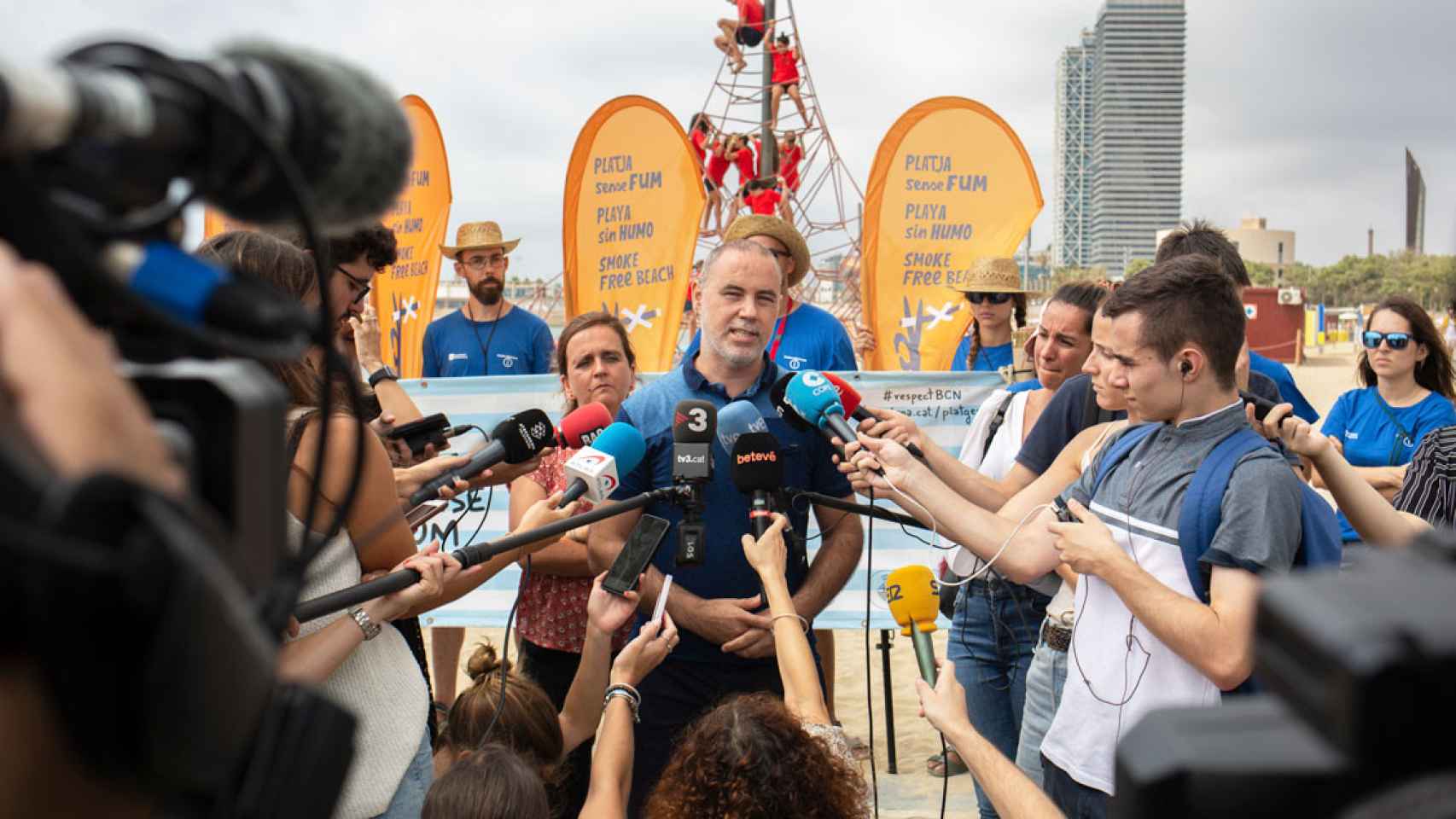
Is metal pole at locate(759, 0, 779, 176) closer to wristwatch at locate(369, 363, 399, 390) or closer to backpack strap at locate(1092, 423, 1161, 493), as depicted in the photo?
wristwatch at locate(369, 363, 399, 390)

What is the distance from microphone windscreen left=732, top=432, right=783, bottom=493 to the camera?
315cm

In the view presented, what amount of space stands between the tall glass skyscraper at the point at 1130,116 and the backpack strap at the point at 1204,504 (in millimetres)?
123176

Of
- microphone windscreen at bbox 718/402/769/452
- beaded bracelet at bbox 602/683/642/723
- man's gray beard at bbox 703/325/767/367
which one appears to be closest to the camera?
beaded bracelet at bbox 602/683/642/723

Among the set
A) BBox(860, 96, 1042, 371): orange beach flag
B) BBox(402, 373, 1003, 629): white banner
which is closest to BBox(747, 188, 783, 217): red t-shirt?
BBox(860, 96, 1042, 371): orange beach flag

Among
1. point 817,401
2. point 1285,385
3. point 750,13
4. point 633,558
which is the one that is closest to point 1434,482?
point 1285,385

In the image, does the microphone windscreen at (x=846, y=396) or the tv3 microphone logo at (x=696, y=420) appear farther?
the microphone windscreen at (x=846, y=396)

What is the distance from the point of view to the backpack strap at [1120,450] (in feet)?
9.10

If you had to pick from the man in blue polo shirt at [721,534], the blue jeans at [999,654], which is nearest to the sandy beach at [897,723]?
the man in blue polo shirt at [721,534]

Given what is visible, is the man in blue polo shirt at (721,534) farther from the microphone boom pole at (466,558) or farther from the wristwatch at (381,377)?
the wristwatch at (381,377)

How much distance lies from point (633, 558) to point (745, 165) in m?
9.11

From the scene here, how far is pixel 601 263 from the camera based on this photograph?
8.34m

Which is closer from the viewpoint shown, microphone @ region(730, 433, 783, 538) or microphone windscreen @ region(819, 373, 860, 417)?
microphone @ region(730, 433, 783, 538)

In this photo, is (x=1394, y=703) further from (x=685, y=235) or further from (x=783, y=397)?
(x=685, y=235)

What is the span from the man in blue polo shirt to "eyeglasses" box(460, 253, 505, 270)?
3507mm
